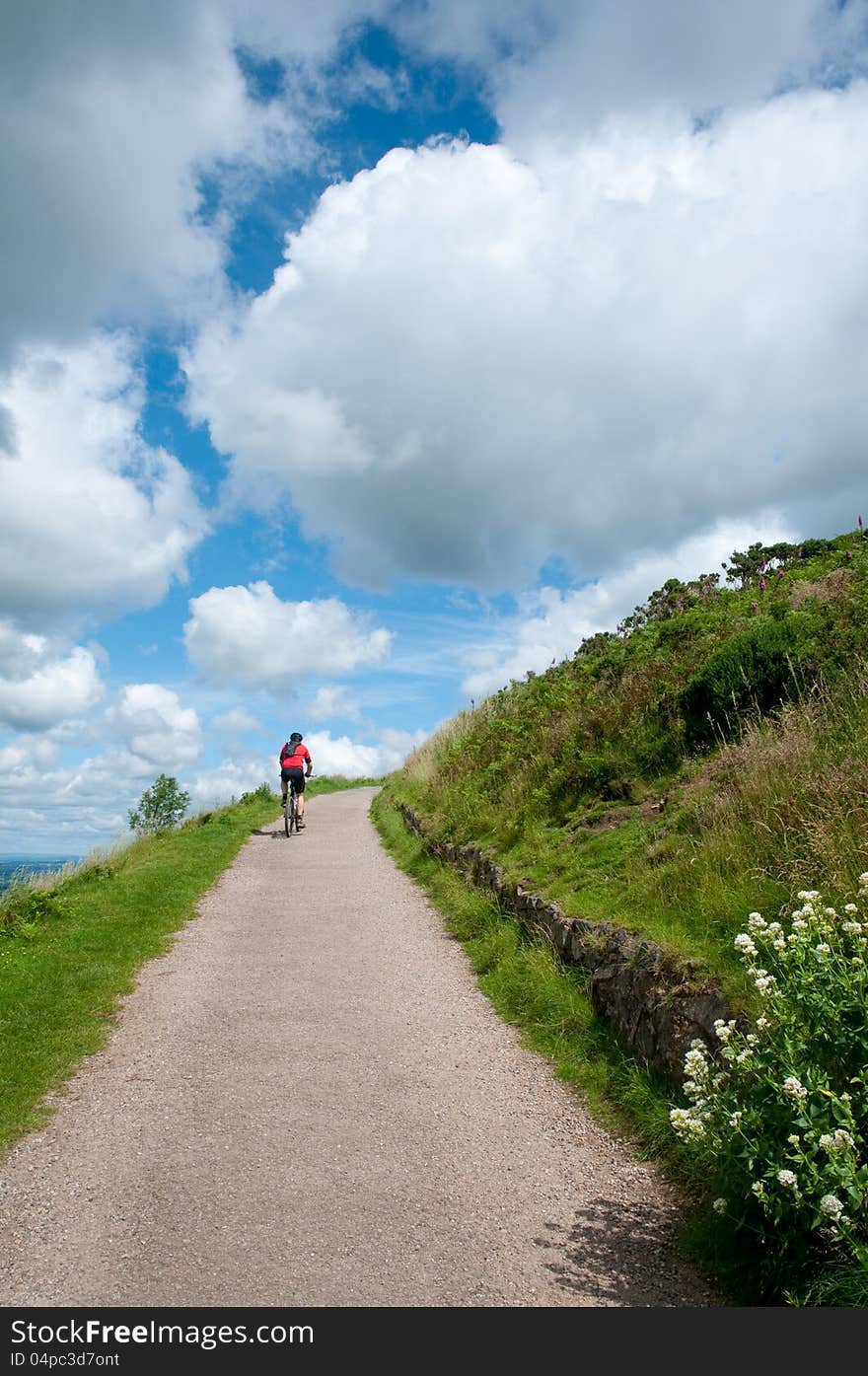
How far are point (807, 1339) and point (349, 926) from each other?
344 inches

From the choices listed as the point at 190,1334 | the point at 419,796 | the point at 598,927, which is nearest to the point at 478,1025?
the point at 598,927

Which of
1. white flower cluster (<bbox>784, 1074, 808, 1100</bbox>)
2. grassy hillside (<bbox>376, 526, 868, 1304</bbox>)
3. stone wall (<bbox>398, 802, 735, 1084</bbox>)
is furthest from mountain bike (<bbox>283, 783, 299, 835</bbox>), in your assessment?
white flower cluster (<bbox>784, 1074, 808, 1100</bbox>)

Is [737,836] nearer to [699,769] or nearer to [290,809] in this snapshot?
[699,769]

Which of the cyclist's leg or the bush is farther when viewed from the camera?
the cyclist's leg

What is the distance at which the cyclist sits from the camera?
2064 cm

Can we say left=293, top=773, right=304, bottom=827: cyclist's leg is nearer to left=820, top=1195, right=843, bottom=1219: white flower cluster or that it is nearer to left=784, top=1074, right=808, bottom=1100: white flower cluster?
left=784, top=1074, right=808, bottom=1100: white flower cluster

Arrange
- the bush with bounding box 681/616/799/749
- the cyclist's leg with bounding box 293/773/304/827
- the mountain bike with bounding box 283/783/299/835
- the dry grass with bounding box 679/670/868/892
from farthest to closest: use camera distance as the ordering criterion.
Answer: the mountain bike with bounding box 283/783/299/835, the cyclist's leg with bounding box 293/773/304/827, the bush with bounding box 681/616/799/749, the dry grass with bounding box 679/670/868/892

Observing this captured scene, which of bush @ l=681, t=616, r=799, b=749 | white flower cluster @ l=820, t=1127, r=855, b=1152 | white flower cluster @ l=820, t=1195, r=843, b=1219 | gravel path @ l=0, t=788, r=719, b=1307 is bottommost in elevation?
gravel path @ l=0, t=788, r=719, b=1307

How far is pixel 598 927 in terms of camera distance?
770cm

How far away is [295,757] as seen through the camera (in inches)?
822

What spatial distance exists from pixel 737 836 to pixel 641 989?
181 centimetres

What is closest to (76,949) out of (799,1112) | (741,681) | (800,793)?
(800,793)

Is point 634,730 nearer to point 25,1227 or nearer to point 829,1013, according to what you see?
point 829,1013

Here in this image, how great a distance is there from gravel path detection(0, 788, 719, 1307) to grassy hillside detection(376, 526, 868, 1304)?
0.53 meters
